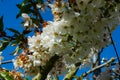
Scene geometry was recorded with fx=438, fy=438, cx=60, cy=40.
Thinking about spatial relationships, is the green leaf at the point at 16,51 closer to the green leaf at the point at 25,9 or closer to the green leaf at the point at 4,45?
the green leaf at the point at 4,45

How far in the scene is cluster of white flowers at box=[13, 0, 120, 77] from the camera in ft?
9.49

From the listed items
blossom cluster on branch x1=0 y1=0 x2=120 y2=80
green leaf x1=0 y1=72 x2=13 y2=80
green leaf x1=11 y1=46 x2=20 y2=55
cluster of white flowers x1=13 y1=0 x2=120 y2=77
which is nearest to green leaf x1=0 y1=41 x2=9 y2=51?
green leaf x1=11 y1=46 x2=20 y2=55

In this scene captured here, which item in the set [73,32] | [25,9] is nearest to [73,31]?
[73,32]

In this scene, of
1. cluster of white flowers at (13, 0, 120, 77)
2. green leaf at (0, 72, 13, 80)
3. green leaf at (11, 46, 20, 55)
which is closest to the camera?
A: cluster of white flowers at (13, 0, 120, 77)

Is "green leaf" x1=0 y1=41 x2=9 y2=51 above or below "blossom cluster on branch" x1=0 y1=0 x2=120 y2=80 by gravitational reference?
above

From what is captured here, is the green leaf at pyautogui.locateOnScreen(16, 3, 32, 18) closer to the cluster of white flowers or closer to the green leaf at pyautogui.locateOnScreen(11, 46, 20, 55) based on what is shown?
the green leaf at pyautogui.locateOnScreen(11, 46, 20, 55)

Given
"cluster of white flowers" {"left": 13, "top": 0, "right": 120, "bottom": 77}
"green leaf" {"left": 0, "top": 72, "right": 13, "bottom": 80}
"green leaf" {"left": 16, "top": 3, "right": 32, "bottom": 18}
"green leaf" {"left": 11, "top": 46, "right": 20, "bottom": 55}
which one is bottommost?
"cluster of white flowers" {"left": 13, "top": 0, "right": 120, "bottom": 77}

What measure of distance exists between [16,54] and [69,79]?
58 centimetres

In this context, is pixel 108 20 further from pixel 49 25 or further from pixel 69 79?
pixel 69 79

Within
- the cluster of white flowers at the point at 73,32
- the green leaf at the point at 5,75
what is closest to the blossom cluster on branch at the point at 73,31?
the cluster of white flowers at the point at 73,32

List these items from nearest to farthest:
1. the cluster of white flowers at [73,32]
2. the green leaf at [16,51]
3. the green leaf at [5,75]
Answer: the cluster of white flowers at [73,32], the green leaf at [5,75], the green leaf at [16,51]

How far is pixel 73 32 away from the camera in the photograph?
2.93 m

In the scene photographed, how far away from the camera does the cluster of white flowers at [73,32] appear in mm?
2891

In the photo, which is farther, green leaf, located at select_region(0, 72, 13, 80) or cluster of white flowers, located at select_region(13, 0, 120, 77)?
green leaf, located at select_region(0, 72, 13, 80)
